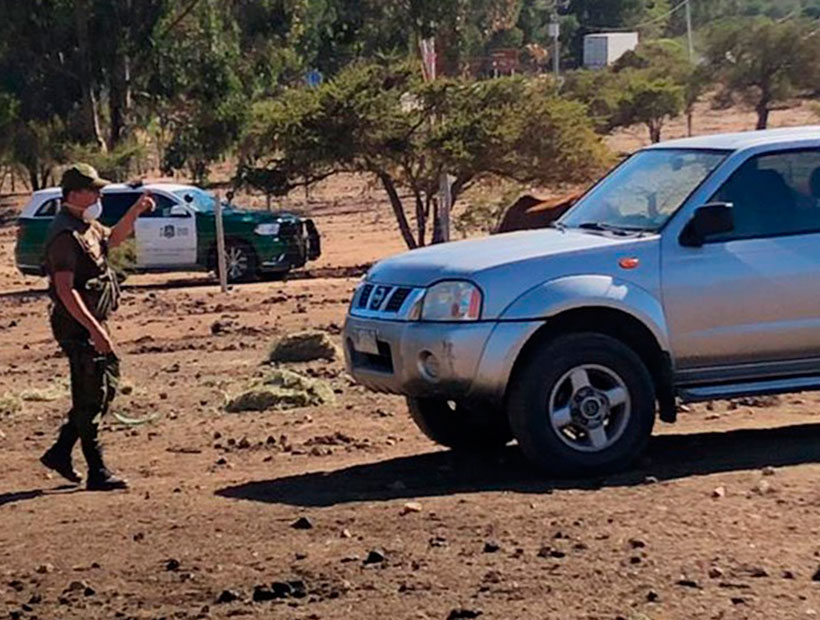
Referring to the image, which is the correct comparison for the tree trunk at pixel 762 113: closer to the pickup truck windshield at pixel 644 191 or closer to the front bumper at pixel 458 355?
the pickup truck windshield at pixel 644 191

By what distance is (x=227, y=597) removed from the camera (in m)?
7.14

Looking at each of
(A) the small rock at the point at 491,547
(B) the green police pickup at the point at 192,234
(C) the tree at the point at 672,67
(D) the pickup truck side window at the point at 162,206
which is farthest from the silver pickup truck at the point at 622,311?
(C) the tree at the point at 672,67

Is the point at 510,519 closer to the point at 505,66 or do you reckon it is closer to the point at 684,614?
the point at 684,614

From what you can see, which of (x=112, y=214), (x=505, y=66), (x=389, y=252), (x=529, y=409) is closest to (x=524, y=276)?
(x=529, y=409)

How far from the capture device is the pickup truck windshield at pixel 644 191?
983 centimetres

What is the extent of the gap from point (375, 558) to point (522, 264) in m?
2.23

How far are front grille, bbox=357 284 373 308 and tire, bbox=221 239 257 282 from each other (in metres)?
18.2

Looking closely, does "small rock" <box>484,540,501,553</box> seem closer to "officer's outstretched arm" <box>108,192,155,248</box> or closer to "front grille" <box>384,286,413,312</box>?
"front grille" <box>384,286,413,312</box>

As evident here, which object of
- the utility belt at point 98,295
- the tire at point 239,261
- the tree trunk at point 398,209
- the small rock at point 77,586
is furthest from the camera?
the tree trunk at point 398,209

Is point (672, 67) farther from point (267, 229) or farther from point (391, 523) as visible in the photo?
point (391, 523)

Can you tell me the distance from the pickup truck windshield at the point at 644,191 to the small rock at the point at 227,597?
11.5ft

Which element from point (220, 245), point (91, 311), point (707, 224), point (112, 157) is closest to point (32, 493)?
point (91, 311)

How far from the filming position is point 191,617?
6922 millimetres

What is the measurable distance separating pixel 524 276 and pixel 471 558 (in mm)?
2075
